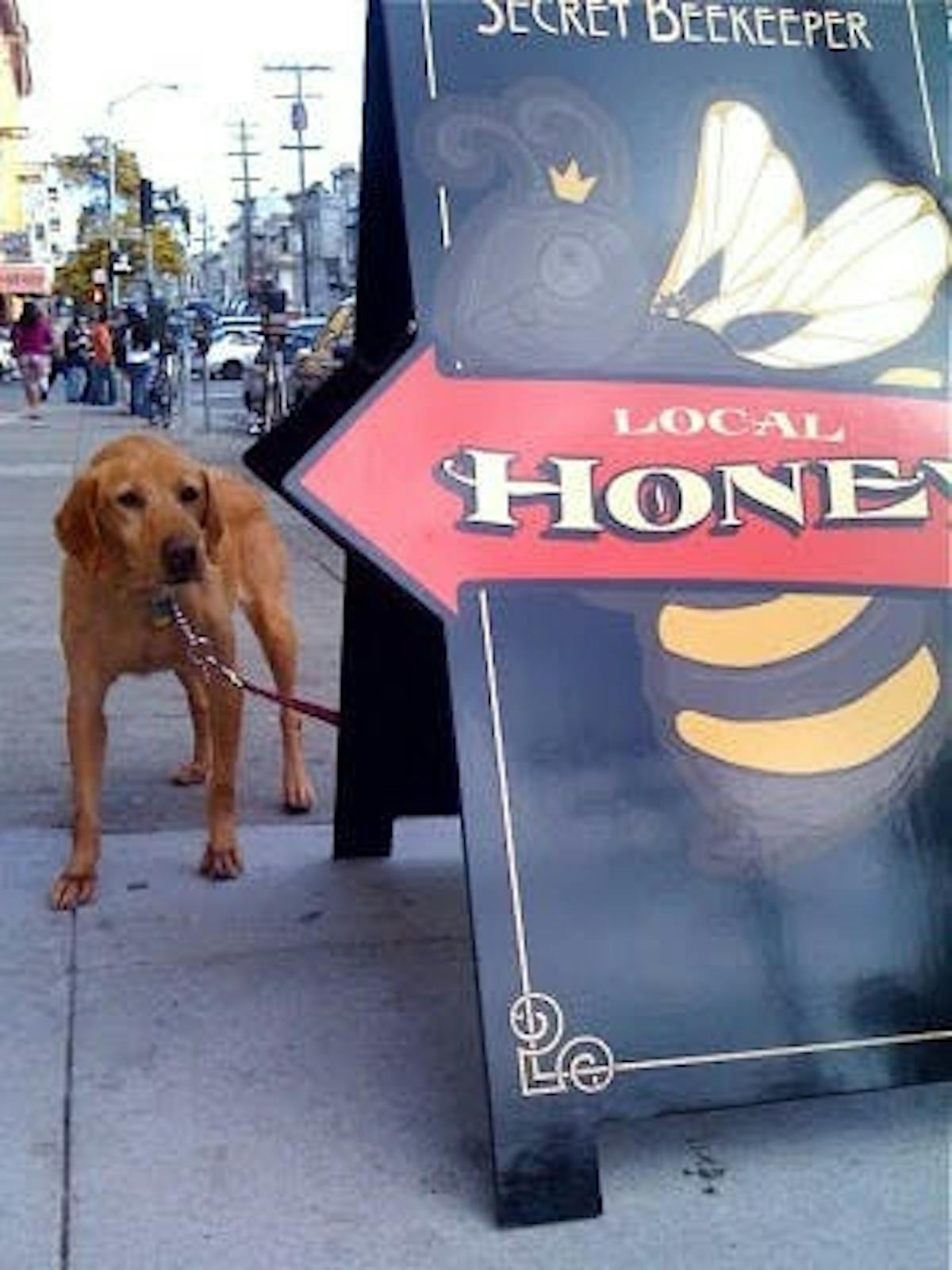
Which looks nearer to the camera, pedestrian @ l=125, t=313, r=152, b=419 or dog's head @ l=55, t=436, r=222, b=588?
dog's head @ l=55, t=436, r=222, b=588

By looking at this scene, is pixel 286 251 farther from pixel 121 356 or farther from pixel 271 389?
pixel 271 389

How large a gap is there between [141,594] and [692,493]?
183 cm

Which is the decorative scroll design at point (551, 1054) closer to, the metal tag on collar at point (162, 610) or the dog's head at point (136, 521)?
the dog's head at point (136, 521)

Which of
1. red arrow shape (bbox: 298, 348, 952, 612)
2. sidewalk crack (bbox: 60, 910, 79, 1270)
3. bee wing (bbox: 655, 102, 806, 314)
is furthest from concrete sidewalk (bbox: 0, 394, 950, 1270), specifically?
bee wing (bbox: 655, 102, 806, 314)

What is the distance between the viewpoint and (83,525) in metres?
4.45

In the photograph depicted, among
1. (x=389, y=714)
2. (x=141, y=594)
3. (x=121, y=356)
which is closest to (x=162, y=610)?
(x=141, y=594)

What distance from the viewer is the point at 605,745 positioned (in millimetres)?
3225

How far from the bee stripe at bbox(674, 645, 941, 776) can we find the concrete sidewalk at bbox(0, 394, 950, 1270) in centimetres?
75

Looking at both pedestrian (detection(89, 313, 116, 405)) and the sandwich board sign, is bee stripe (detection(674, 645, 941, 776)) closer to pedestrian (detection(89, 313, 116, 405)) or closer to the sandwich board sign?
the sandwich board sign

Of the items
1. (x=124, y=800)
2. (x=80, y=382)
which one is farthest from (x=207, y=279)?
(x=124, y=800)

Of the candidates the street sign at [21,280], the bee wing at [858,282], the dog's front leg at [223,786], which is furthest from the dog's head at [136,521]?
the street sign at [21,280]

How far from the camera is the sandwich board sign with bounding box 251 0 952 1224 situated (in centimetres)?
315

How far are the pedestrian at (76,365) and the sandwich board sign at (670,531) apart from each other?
3223 cm

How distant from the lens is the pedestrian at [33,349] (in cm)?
2878
